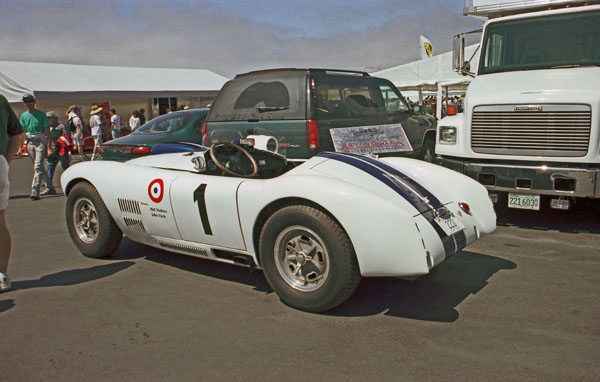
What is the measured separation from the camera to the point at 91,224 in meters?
5.35

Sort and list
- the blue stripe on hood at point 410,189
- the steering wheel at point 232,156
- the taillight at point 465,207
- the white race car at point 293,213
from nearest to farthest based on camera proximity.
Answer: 1. the white race car at point 293,213
2. the blue stripe on hood at point 410,189
3. the taillight at point 465,207
4. the steering wheel at point 232,156

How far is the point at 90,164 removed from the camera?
17.3ft

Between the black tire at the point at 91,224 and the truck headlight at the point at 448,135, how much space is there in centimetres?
429

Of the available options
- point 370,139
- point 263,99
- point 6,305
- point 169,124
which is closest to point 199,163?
point 6,305

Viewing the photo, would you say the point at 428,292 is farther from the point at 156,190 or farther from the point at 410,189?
the point at 156,190

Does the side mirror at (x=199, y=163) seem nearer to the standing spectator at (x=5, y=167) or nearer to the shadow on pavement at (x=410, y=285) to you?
the shadow on pavement at (x=410, y=285)

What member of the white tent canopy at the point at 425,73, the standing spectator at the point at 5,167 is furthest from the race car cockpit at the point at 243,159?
the white tent canopy at the point at 425,73

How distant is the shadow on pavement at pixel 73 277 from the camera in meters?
4.67

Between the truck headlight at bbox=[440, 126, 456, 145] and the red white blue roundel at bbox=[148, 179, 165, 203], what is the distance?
161 inches

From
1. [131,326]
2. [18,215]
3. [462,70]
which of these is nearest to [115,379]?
[131,326]

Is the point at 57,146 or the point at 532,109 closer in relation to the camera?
the point at 532,109

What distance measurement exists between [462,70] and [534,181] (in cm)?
267

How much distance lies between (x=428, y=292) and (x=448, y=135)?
→ 349 centimetres

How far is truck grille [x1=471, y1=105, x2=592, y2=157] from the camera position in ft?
19.6
